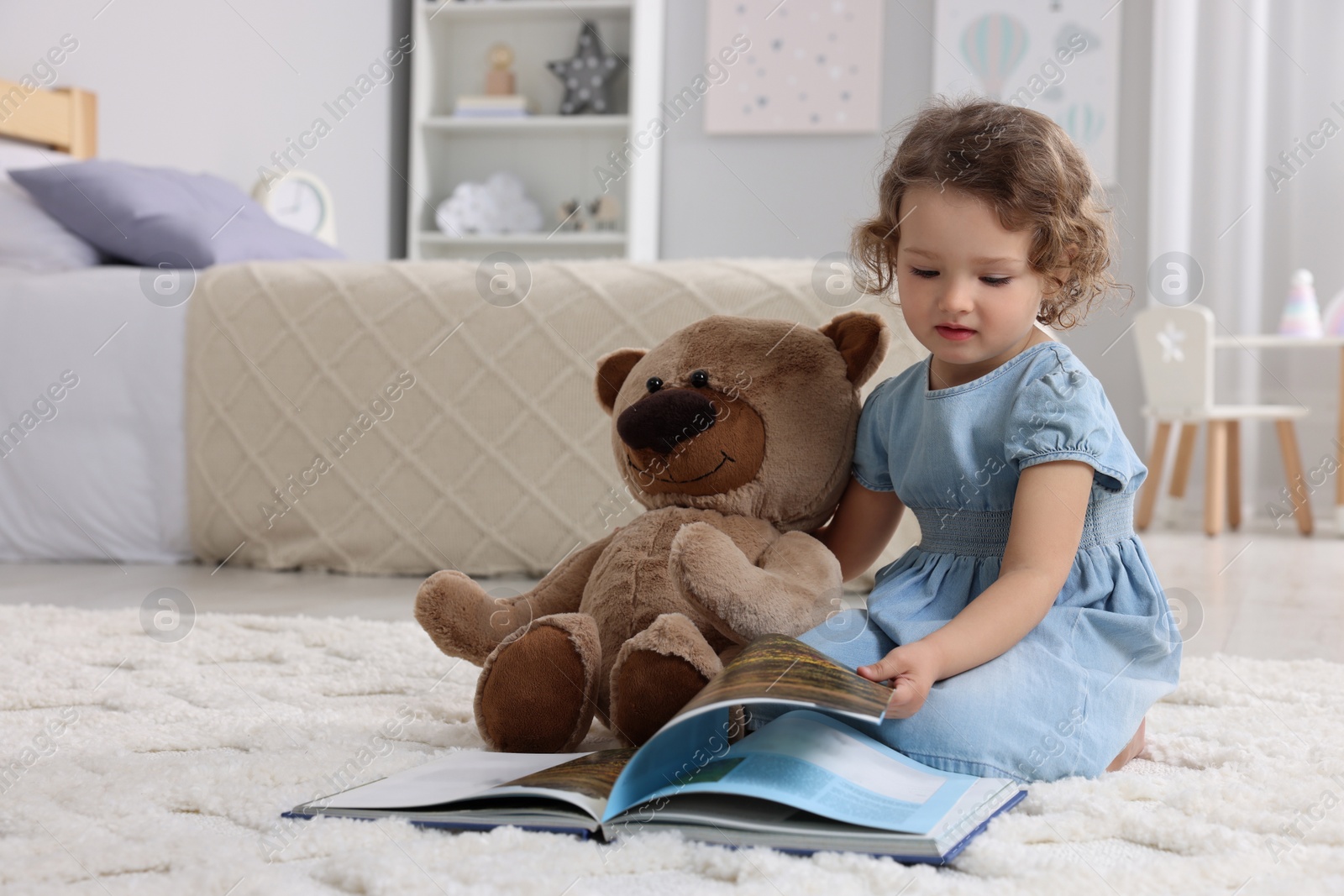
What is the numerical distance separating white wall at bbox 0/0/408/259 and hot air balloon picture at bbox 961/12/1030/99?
1787mm

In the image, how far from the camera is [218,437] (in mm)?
1713

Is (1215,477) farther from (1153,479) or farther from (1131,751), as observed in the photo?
(1131,751)

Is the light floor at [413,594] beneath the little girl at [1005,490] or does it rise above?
beneath

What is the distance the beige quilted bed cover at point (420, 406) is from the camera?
158cm

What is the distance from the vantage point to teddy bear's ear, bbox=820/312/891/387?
2.75 feet

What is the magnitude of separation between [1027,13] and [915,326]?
2974 mm

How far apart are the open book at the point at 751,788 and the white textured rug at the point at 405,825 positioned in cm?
1

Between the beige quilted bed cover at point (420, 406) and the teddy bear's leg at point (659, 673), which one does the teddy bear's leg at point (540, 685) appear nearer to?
the teddy bear's leg at point (659, 673)

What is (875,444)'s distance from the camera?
2.71 feet

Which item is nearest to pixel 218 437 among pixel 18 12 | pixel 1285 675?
pixel 18 12

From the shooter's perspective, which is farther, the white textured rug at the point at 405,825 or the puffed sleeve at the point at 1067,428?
the puffed sleeve at the point at 1067,428

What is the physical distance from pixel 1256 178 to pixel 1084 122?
51cm

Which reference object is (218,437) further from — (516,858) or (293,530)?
(516,858)

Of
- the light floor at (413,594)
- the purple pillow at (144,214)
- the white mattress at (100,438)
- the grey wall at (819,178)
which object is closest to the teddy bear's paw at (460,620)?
the light floor at (413,594)
